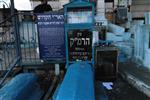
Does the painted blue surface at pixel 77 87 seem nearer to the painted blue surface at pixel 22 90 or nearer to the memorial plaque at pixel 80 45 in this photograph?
Result: the painted blue surface at pixel 22 90

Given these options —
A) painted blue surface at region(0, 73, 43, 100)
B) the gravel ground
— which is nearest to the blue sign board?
painted blue surface at region(0, 73, 43, 100)

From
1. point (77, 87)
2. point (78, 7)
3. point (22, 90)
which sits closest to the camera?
point (77, 87)

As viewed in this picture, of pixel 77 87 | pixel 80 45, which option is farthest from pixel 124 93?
pixel 77 87

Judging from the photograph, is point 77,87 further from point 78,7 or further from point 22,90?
point 78,7

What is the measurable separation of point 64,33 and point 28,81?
1.58 metres

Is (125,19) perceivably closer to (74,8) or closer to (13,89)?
(74,8)

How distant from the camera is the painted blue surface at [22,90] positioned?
11.0 feet

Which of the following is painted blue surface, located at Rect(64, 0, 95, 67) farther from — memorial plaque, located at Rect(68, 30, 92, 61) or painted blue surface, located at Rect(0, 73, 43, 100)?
painted blue surface, located at Rect(0, 73, 43, 100)

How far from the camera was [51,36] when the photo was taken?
17.4ft

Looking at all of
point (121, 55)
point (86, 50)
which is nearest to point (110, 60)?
point (86, 50)

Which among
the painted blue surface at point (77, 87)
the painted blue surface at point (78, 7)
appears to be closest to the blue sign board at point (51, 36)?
the painted blue surface at point (78, 7)

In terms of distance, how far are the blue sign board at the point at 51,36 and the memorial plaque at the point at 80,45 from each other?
330 mm

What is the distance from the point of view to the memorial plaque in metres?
4.93

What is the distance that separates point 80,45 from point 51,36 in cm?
70
